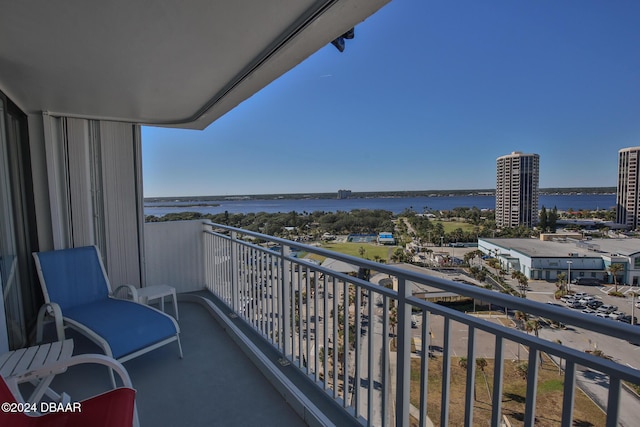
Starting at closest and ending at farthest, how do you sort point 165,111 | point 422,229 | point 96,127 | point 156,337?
point 156,337 < point 165,111 < point 96,127 < point 422,229

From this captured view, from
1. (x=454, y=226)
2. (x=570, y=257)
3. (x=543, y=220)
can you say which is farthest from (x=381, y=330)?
(x=543, y=220)

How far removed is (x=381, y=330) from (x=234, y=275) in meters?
2.46

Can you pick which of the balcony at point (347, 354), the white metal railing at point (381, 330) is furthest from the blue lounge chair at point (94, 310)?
the white metal railing at point (381, 330)

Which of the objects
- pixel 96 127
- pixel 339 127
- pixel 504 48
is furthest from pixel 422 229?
pixel 339 127

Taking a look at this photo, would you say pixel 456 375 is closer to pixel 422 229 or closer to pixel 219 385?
pixel 219 385

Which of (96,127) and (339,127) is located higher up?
(339,127)

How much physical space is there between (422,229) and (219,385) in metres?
5.71

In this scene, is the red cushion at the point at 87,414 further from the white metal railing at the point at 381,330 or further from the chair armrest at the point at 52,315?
the chair armrest at the point at 52,315

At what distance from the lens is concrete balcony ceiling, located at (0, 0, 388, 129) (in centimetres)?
159

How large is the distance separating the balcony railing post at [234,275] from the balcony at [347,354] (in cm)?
2

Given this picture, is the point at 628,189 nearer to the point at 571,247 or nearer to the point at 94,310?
the point at 571,247

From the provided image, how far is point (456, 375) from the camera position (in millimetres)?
1821

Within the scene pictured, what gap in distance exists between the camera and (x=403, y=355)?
1449mm

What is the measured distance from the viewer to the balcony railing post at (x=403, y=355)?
1425mm
